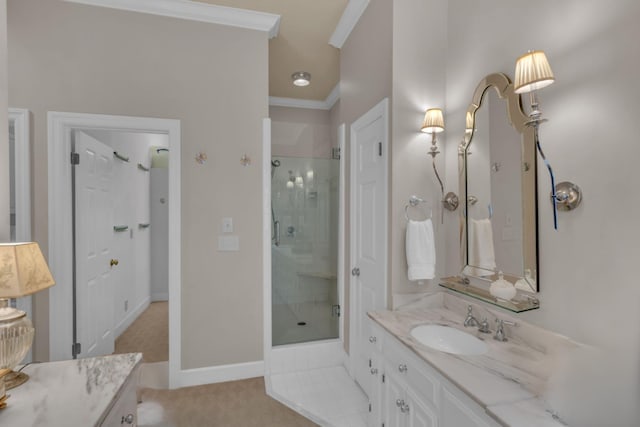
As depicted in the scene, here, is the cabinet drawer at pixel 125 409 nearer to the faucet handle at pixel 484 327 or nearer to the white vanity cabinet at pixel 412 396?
the white vanity cabinet at pixel 412 396

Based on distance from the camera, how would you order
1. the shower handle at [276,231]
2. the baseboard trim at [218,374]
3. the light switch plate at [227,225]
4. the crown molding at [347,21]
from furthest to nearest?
the shower handle at [276,231], the light switch plate at [227,225], the baseboard trim at [218,374], the crown molding at [347,21]

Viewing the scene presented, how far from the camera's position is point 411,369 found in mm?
1398

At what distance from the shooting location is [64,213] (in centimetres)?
220

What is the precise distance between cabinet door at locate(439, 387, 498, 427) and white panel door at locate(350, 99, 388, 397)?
0.81m

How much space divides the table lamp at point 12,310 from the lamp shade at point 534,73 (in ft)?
6.70

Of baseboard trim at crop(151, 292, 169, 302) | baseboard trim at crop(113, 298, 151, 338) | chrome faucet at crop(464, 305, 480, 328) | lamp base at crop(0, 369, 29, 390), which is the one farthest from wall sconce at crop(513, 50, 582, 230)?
baseboard trim at crop(151, 292, 169, 302)

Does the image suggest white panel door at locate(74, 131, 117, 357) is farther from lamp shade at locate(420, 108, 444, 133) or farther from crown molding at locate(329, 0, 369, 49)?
lamp shade at locate(420, 108, 444, 133)

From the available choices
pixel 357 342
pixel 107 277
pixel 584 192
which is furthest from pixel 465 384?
pixel 107 277

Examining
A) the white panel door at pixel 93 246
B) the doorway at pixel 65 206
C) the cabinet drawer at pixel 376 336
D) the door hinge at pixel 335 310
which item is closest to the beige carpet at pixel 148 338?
the white panel door at pixel 93 246

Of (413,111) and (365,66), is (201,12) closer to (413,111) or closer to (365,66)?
(365,66)

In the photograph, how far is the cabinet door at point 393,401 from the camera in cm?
148

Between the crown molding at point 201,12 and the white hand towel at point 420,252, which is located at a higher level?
the crown molding at point 201,12

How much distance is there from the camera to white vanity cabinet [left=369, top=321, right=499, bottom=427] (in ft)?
3.55

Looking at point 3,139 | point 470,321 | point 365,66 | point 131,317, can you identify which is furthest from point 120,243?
point 470,321
